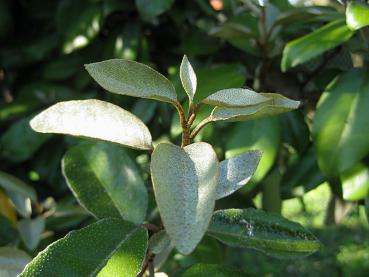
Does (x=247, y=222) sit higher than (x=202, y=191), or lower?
lower

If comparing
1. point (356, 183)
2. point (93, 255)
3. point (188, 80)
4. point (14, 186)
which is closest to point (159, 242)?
point (93, 255)

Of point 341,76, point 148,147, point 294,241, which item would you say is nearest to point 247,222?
point 294,241

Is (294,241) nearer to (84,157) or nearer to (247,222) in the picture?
(247,222)

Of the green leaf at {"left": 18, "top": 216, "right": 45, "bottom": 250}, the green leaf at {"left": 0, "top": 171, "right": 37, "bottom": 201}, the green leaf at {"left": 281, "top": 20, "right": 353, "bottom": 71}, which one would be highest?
the green leaf at {"left": 281, "top": 20, "right": 353, "bottom": 71}

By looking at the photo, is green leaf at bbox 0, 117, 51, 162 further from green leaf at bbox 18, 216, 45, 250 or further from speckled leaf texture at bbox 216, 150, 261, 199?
speckled leaf texture at bbox 216, 150, 261, 199

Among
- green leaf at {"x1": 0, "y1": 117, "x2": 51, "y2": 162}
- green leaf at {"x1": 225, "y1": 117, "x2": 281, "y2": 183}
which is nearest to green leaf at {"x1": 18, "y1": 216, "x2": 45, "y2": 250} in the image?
green leaf at {"x1": 225, "y1": 117, "x2": 281, "y2": 183}

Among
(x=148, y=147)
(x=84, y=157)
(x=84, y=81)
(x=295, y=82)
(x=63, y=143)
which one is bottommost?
(x=63, y=143)

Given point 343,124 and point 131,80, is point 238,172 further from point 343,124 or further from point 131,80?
point 343,124
